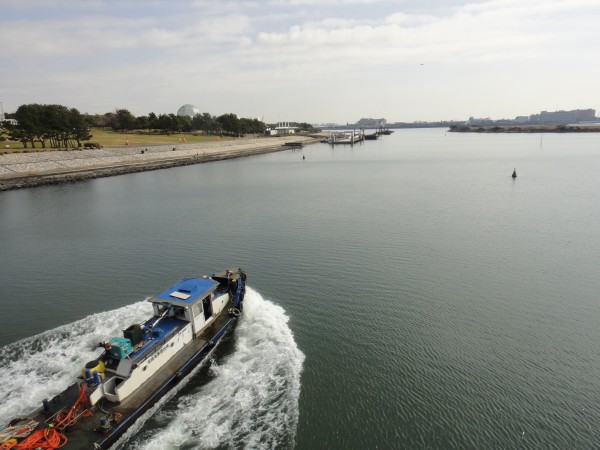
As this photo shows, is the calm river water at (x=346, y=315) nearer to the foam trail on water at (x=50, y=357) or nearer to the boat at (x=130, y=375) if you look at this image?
the foam trail on water at (x=50, y=357)

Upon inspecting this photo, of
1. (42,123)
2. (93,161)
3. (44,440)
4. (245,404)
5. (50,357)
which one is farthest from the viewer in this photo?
(42,123)

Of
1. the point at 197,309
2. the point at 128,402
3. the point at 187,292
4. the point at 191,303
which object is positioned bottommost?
the point at 128,402

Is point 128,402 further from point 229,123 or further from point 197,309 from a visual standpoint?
point 229,123

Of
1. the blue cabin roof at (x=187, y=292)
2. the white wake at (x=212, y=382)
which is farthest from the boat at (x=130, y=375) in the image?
the white wake at (x=212, y=382)

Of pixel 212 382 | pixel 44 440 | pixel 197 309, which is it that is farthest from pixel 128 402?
pixel 197 309

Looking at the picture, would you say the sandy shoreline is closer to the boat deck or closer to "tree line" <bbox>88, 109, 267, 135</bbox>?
"tree line" <bbox>88, 109, 267, 135</bbox>

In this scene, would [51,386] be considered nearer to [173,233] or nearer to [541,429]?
[541,429]
